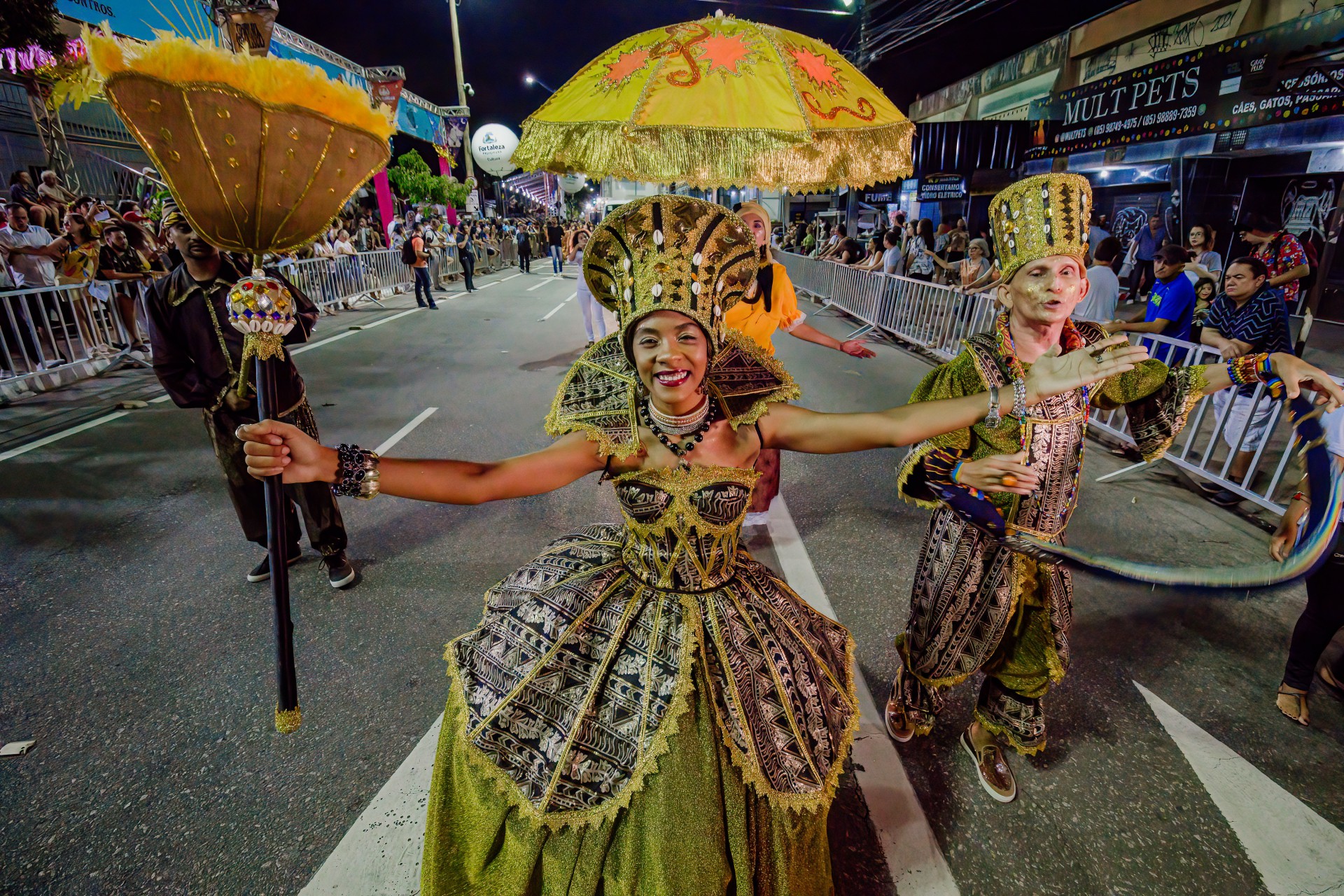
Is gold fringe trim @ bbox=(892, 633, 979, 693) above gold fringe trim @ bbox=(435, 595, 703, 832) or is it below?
below

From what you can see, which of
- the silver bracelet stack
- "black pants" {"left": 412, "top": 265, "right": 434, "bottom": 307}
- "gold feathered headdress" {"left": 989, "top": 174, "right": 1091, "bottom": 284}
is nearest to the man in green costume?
"gold feathered headdress" {"left": 989, "top": 174, "right": 1091, "bottom": 284}

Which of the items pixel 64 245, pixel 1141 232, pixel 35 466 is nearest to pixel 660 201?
pixel 35 466

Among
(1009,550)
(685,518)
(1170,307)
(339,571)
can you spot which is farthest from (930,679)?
(1170,307)

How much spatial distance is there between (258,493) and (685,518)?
3241 mm

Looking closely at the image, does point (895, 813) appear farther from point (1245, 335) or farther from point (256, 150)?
point (1245, 335)

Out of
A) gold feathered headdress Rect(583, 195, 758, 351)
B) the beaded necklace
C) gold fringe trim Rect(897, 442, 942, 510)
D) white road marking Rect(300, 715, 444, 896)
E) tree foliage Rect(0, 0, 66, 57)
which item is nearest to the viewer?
gold feathered headdress Rect(583, 195, 758, 351)

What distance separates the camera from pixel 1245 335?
5074mm

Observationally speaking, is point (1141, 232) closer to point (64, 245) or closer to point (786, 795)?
point (786, 795)

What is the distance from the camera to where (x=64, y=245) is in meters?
9.40

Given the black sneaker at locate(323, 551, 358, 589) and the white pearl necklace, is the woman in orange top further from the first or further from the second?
the black sneaker at locate(323, 551, 358, 589)

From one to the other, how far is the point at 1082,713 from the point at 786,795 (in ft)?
6.79

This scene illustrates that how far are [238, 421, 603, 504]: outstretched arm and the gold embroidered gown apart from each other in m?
0.12

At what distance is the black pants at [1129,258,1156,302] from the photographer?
14.7 meters

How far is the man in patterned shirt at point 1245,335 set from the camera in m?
4.97
